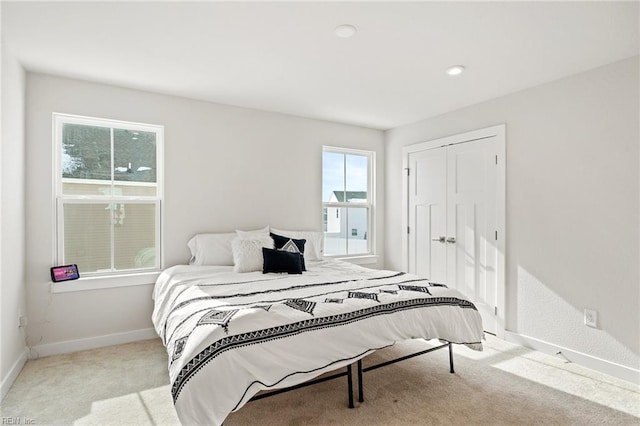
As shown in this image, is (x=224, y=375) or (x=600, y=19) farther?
(x=600, y=19)

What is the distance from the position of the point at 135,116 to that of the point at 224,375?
9.12ft

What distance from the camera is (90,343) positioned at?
3.21 meters

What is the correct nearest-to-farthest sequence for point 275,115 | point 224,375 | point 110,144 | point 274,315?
point 224,375 → point 274,315 → point 110,144 → point 275,115

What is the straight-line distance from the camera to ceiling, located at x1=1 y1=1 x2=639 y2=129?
2111mm

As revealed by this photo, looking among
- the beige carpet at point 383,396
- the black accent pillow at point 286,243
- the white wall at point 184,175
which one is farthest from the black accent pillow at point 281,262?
the beige carpet at point 383,396

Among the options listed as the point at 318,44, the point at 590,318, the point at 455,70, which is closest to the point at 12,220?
the point at 318,44

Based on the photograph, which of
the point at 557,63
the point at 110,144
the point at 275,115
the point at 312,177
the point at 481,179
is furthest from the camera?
the point at 312,177

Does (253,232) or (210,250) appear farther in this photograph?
(253,232)

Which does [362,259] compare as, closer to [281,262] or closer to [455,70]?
[281,262]

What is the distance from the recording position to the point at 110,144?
11.2ft

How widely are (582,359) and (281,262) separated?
8.72 feet

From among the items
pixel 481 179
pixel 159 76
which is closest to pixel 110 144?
pixel 159 76

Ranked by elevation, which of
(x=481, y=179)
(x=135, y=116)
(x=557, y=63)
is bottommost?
(x=481, y=179)

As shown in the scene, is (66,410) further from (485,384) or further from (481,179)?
(481,179)
